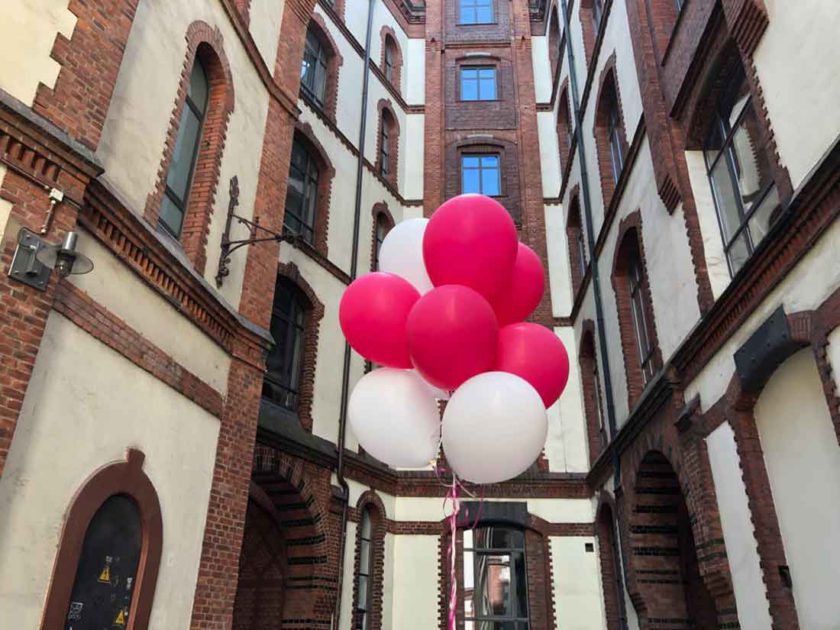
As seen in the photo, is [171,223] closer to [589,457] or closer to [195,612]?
[195,612]

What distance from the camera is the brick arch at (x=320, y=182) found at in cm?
1189

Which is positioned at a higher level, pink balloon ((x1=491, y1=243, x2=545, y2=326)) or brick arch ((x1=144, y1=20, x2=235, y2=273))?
brick arch ((x1=144, y1=20, x2=235, y2=273))

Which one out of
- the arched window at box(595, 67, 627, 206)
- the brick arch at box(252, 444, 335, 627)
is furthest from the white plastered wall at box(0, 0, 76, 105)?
the arched window at box(595, 67, 627, 206)

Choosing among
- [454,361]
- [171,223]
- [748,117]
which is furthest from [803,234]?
[171,223]

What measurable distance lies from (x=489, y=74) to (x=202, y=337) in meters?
15.7

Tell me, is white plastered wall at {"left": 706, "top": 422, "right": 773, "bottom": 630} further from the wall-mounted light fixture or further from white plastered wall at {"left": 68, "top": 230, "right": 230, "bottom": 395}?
the wall-mounted light fixture

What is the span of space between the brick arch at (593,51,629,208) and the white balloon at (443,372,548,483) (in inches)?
310

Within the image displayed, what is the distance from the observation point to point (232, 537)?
6379 millimetres

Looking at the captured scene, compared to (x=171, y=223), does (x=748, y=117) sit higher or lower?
higher

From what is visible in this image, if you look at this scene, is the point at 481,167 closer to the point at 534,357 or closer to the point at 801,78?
the point at 801,78

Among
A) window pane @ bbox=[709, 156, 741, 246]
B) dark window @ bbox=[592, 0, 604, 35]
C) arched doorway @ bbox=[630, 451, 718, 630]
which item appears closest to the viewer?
window pane @ bbox=[709, 156, 741, 246]

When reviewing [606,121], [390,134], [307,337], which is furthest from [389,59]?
[307,337]

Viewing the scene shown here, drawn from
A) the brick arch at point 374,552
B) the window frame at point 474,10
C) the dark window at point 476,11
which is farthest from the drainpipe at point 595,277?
the dark window at point 476,11

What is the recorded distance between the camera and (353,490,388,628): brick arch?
36.3 ft
